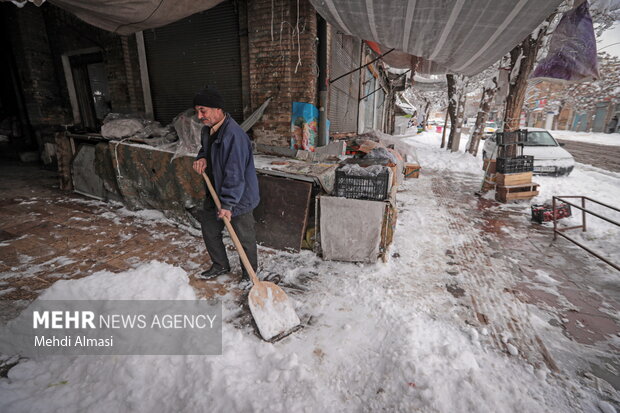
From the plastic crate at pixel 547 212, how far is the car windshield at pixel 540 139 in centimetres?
532

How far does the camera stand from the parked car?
8703 millimetres

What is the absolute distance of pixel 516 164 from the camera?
22.1ft

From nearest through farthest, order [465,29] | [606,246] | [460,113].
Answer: [465,29] → [606,246] → [460,113]

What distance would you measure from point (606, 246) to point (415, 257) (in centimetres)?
333

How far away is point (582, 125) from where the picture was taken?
36.4 m

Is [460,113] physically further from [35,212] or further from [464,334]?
[35,212]

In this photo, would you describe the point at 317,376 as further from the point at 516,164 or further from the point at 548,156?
the point at 548,156

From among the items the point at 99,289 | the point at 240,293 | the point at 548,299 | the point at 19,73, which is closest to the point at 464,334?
the point at 548,299

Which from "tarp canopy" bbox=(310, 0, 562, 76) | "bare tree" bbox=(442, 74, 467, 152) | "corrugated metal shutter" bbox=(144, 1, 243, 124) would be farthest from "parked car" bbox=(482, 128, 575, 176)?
"corrugated metal shutter" bbox=(144, 1, 243, 124)

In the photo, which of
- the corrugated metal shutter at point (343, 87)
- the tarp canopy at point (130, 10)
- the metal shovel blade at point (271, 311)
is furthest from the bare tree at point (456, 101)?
the metal shovel blade at point (271, 311)

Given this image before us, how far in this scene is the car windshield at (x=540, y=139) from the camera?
947 centimetres

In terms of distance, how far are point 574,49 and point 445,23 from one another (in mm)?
7107

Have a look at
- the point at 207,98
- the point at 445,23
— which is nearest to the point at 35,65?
the point at 207,98

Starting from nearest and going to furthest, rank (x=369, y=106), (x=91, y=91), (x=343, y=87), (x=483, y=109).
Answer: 1. (x=343, y=87)
2. (x=91, y=91)
3. (x=369, y=106)
4. (x=483, y=109)
